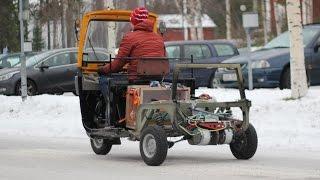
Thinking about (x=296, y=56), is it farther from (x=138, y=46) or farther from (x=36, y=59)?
(x=36, y=59)

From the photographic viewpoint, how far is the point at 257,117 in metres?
16.0

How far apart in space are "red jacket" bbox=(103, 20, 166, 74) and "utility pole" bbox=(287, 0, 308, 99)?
5119 mm

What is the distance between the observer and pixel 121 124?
1190 cm

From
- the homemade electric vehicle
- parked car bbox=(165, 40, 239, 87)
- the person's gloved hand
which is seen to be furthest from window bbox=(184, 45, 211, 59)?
the person's gloved hand

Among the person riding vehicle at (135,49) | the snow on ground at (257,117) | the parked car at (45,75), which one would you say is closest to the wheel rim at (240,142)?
the person riding vehicle at (135,49)

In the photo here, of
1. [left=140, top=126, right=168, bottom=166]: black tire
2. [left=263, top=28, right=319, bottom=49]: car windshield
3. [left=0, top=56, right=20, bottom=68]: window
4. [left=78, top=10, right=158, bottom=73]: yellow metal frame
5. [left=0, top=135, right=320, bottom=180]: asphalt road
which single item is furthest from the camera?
[left=0, top=56, right=20, bottom=68]: window

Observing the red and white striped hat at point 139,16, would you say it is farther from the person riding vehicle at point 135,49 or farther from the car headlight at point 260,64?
the car headlight at point 260,64

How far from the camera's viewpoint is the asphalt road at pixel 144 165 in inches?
397

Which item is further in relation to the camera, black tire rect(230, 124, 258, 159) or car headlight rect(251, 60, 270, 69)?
car headlight rect(251, 60, 270, 69)

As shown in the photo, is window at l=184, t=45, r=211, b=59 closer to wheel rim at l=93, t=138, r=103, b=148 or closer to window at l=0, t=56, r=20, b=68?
window at l=0, t=56, r=20, b=68

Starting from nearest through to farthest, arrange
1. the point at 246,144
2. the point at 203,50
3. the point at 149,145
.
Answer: the point at 149,145
the point at 246,144
the point at 203,50

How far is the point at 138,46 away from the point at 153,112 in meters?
1.15

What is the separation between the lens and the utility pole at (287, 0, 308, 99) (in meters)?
16.4

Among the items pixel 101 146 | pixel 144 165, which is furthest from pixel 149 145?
pixel 101 146
